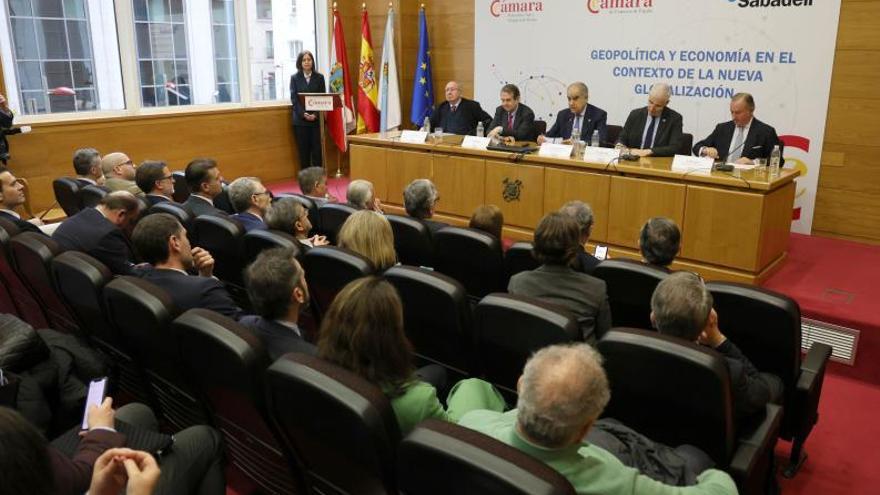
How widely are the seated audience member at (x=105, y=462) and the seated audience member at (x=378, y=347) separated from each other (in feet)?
1.52

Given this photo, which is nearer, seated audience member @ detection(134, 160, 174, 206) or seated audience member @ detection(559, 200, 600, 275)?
seated audience member @ detection(559, 200, 600, 275)

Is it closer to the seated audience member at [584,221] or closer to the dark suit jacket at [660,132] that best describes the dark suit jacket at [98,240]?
the seated audience member at [584,221]

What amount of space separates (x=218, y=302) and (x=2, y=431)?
4.90 feet

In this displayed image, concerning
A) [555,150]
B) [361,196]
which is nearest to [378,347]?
[361,196]

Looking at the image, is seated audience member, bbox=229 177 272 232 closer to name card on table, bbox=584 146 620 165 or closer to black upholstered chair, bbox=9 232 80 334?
black upholstered chair, bbox=9 232 80 334

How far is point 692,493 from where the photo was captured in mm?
1372

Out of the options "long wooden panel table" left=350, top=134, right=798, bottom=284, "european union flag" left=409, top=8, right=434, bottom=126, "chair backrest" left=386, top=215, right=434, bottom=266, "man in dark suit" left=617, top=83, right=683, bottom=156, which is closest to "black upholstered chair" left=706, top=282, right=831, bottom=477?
"chair backrest" left=386, top=215, right=434, bottom=266

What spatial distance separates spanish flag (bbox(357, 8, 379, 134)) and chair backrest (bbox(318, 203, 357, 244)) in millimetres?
4551

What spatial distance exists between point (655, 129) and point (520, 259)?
9.16ft

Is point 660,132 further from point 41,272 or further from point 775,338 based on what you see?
point 41,272

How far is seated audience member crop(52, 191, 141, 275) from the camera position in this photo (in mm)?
3115

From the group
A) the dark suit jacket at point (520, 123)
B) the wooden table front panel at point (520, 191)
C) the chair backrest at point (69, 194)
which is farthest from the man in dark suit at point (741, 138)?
the chair backrest at point (69, 194)

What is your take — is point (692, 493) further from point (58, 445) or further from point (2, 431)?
point (58, 445)

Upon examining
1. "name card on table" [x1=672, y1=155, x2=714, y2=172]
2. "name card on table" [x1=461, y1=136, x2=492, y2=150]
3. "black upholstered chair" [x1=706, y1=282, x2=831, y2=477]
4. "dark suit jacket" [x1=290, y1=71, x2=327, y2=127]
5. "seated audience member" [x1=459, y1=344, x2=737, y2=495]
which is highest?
"dark suit jacket" [x1=290, y1=71, x2=327, y2=127]
